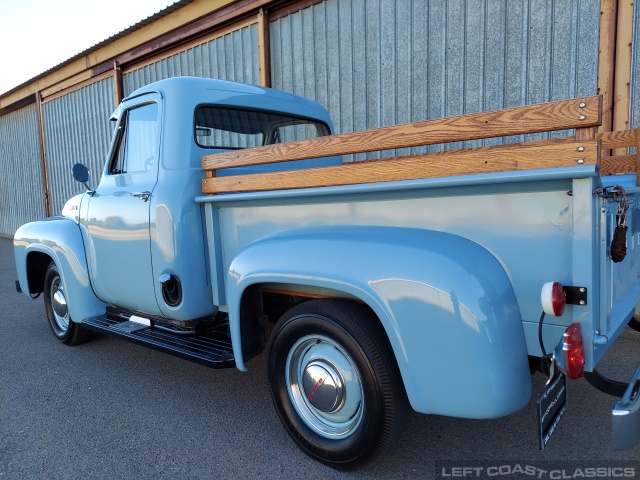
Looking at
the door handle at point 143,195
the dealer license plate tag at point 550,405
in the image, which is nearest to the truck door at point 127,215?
the door handle at point 143,195

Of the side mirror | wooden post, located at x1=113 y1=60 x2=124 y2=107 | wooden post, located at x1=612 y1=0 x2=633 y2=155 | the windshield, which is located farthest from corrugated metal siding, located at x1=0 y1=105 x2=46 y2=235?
wooden post, located at x1=612 y1=0 x2=633 y2=155

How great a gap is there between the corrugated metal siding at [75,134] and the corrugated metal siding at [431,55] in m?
5.33

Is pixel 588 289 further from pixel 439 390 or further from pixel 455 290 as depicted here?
pixel 439 390

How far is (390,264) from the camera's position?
6.53ft

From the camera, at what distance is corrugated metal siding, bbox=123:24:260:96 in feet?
24.8

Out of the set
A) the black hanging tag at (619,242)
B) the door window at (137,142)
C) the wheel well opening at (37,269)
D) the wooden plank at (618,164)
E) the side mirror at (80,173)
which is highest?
the door window at (137,142)

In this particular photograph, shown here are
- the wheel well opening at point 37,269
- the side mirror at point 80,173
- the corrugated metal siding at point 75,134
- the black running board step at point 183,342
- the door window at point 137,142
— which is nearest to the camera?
the black running board step at point 183,342

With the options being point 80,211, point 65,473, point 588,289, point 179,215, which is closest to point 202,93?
point 179,215

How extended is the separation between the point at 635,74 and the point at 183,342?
445 centimetres

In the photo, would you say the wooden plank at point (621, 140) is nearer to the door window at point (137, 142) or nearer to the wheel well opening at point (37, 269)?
the door window at point (137, 142)

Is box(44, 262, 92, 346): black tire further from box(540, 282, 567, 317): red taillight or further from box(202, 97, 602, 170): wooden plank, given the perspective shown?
box(540, 282, 567, 317): red taillight

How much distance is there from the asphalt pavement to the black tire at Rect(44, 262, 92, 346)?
39cm

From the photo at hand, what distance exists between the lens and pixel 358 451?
2240 mm

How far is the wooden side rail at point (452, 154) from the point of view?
172 centimetres
